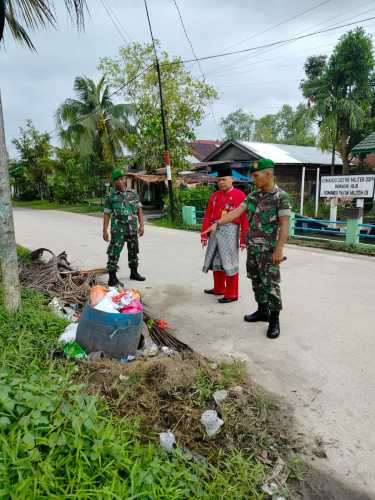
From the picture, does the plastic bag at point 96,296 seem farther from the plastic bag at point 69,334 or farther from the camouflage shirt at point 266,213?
the camouflage shirt at point 266,213

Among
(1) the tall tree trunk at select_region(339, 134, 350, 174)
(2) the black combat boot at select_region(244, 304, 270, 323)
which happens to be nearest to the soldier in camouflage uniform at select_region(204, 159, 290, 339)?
(2) the black combat boot at select_region(244, 304, 270, 323)

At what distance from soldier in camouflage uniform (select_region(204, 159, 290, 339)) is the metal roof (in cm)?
1586

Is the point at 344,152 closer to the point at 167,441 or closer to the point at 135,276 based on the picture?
the point at 135,276

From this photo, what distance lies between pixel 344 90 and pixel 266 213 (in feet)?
58.7

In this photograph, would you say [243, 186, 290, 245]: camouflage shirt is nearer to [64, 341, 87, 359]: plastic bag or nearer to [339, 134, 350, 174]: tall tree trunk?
[64, 341, 87, 359]: plastic bag

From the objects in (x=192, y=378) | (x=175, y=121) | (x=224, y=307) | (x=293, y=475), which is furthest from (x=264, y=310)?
(x=175, y=121)

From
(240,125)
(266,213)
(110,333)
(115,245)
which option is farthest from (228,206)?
(240,125)

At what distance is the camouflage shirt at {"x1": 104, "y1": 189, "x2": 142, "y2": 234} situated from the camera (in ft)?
17.1

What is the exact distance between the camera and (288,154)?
21.2 meters

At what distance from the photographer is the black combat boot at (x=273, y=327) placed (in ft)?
11.9

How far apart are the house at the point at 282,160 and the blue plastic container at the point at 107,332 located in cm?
1677

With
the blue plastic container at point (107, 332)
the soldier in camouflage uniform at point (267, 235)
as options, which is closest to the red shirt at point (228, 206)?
the soldier in camouflage uniform at point (267, 235)

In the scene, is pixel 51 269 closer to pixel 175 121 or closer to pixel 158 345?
pixel 158 345

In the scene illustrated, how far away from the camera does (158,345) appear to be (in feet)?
11.4
